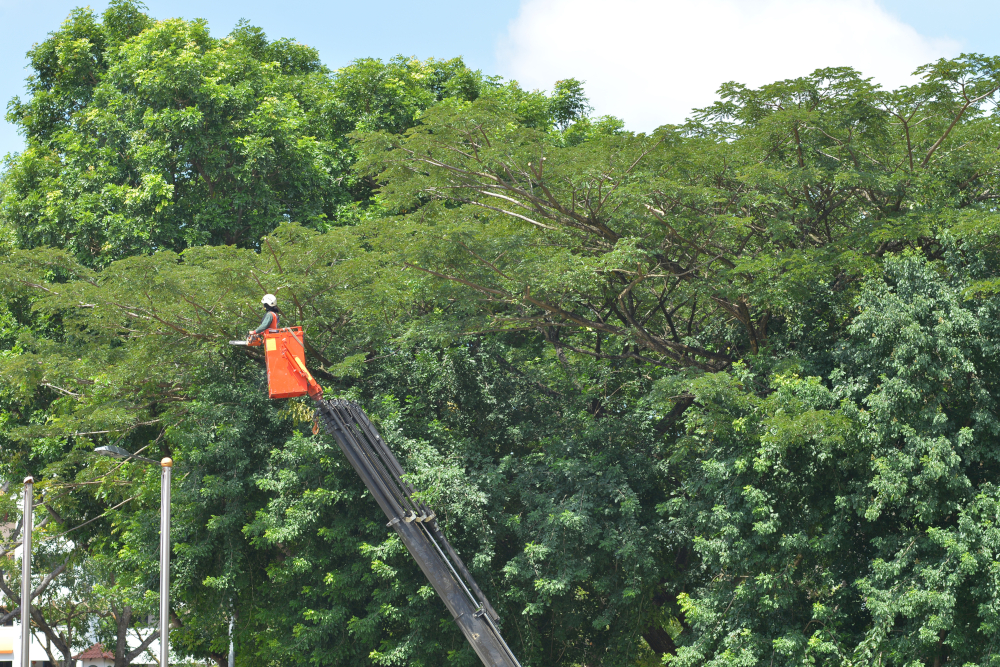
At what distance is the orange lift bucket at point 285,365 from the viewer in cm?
1070

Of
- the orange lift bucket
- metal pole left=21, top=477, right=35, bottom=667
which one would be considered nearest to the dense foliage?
metal pole left=21, top=477, right=35, bottom=667

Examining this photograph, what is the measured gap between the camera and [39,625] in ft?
79.6

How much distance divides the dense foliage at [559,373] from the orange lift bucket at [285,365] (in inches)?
153

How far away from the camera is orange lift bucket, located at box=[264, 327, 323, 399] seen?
1070 cm

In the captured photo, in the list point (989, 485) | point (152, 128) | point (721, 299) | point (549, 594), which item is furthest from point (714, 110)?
point (152, 128)

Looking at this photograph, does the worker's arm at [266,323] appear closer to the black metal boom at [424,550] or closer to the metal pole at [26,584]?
the black metal boom at [424,550]

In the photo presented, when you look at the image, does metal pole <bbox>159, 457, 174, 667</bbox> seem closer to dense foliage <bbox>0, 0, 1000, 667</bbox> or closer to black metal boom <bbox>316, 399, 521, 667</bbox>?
black metal boom <bbox>316, 399, 521, 667</bbox>

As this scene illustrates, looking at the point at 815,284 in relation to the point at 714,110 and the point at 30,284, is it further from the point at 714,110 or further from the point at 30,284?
the point at 30,284

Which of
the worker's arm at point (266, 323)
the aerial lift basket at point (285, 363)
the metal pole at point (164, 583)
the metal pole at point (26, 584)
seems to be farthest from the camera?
the metal pole at point (26, 584)

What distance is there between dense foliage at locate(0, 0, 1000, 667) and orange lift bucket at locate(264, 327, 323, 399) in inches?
153

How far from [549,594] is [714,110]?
7367mm

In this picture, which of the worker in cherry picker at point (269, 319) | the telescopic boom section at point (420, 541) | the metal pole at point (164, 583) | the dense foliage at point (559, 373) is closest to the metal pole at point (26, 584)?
the dense foliage at point (559, 373)

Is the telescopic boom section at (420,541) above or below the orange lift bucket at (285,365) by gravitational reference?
below

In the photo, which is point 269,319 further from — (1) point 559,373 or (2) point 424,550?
(1) point 559,373
